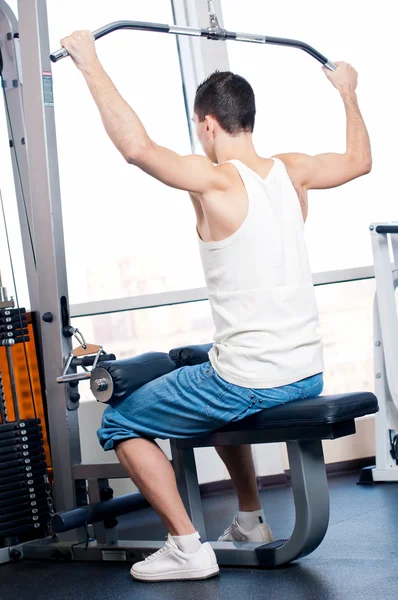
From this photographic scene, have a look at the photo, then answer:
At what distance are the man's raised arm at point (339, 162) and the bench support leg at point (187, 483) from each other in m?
0.90

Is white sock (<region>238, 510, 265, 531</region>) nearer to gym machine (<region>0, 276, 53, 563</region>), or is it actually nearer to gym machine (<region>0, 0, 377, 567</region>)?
gym machine (<region>0, 0, 377, 567</region>)

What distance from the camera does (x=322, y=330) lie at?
4.15 m

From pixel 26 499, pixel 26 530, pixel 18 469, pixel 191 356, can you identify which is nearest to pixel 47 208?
pixel 191 356

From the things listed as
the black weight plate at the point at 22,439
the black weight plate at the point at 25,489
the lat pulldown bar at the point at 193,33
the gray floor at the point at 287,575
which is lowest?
the gray floor at the point at 287,575

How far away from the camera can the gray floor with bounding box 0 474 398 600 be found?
6.77 feet

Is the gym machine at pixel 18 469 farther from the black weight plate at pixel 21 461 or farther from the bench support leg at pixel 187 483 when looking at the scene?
the bench support leg at pixel 187 483

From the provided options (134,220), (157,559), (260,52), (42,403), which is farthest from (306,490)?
(260,52)

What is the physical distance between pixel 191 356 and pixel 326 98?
Answer: 6.80ft

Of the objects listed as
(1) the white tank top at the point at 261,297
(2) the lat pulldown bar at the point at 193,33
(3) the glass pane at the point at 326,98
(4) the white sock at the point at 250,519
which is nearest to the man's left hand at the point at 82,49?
(2) the lat pulldown bar at the point at 193,33

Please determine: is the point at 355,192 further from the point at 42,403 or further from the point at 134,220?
the point at 42,403

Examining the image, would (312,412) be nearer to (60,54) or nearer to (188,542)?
(188,542)

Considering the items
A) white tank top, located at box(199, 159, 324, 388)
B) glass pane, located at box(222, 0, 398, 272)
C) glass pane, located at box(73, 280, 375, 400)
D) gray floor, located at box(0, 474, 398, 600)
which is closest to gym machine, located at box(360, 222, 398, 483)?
gray floor, located at box(0, 474, 398, 600)

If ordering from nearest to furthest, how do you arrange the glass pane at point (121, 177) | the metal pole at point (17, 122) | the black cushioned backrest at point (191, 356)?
the black cushioned backrest at point (191, 356), the metal pole at point (17, 122), the glass pane at point (121, 177)

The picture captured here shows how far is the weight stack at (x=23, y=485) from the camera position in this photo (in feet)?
9.47
